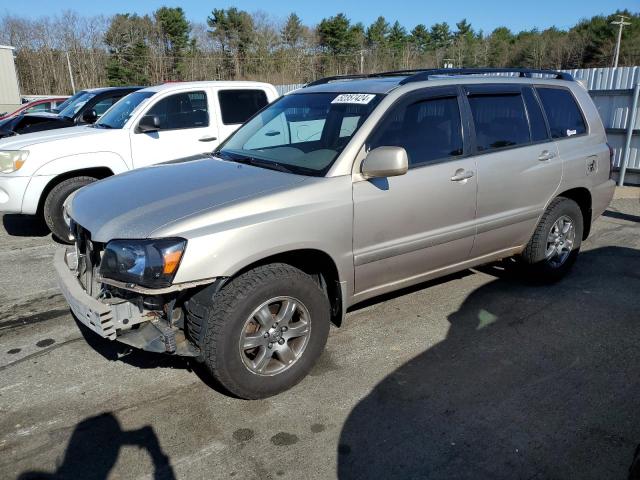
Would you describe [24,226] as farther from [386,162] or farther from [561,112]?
[561,112]

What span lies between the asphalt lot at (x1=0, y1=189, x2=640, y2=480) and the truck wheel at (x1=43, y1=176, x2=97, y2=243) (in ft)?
6.23

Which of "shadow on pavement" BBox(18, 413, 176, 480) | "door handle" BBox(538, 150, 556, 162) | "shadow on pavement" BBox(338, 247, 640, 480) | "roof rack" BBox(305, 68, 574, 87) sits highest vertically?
"roof rack" BBox(305, 68, 574, 87)

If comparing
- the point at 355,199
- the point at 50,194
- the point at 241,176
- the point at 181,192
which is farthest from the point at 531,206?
the point at 50,194

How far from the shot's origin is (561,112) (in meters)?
4.72

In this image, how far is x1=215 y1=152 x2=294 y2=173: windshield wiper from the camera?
3525mm

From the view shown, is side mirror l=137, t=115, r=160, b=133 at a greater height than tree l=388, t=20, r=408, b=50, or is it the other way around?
tree l=388, t=20, r=408, b=50

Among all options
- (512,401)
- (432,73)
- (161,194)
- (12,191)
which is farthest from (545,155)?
(12,191)

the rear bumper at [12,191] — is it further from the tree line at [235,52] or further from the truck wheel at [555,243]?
the tree line at [235,52]

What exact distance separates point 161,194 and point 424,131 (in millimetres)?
1910

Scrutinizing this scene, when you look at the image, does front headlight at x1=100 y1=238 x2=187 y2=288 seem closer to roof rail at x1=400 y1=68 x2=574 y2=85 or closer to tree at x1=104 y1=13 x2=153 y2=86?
roof rail at x1=400 y1=68 x2=574 y2=85

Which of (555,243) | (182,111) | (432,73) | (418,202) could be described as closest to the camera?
(418,202)

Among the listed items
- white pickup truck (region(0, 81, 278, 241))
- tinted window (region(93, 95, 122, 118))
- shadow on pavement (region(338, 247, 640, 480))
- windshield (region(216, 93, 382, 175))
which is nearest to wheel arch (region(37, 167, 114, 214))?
white pickup truck (region(0, 81, 278, 241))

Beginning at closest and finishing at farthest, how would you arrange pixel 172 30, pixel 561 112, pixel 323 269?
1. pixel 323 269
2. pixel 561 112
3. pixel 172 30

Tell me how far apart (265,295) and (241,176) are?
889 millimetres
